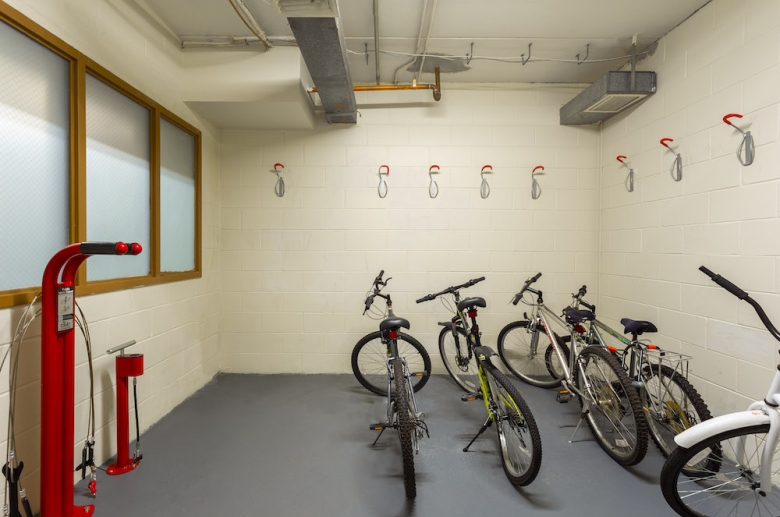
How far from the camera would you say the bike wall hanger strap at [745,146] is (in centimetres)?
181

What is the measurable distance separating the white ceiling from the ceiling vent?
1.82ft

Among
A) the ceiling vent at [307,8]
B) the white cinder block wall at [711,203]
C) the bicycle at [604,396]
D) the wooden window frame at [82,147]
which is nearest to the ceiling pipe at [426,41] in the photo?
the ceiling vent at [307,8]

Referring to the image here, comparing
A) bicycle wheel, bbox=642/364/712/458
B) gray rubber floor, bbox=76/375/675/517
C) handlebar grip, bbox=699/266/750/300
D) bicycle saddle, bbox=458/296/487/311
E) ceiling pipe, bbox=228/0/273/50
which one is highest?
ceiling pipe, bbox=228/0/273/50

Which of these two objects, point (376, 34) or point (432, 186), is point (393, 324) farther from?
point (376, 34)

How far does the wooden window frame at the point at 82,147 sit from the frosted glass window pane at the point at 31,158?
3cm

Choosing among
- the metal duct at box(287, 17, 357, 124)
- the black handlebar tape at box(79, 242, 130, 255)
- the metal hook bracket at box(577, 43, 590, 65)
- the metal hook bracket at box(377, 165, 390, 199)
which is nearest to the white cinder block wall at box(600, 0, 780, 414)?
the metal hook bracket at box(577, 43, 590, 65)

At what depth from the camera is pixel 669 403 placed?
6.00ft

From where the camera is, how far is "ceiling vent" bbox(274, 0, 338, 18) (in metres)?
1.66

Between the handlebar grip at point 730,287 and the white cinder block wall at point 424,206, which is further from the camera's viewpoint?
the white cinder block wall at point 424,206

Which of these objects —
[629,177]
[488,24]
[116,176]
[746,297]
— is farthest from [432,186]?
[116,176]

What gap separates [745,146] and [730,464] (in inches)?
66.6

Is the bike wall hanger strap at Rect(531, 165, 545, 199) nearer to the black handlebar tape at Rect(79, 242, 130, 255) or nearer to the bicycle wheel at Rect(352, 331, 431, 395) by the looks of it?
the bicycle wheel at Rect(352, 331, 431, 395)

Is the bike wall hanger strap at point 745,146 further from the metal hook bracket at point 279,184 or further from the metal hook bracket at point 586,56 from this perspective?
the metal hook bracket at point 279,184

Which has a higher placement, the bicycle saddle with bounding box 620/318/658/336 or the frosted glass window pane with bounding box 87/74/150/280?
the frosted glass window pane with bounding box 87/74/150/280
